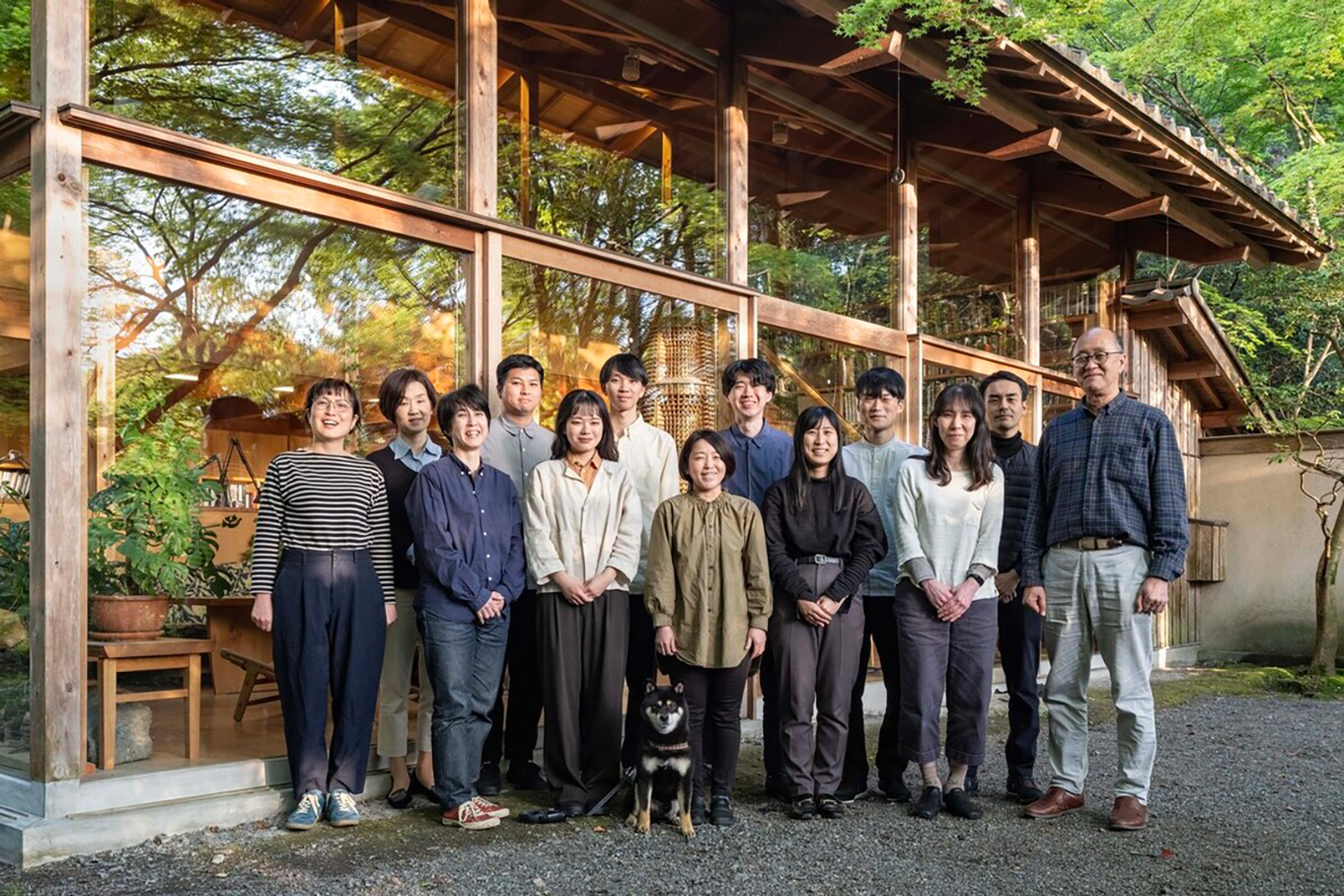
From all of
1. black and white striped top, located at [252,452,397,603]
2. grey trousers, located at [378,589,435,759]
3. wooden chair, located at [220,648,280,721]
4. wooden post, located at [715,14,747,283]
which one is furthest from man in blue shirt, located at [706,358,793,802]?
wooden chair, located at [220,648,280,721]

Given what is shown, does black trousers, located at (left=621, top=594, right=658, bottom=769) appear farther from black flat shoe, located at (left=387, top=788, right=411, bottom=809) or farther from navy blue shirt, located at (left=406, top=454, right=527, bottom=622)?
black flat shoe, located at (left=387, top=788, right=411, bottom=809)

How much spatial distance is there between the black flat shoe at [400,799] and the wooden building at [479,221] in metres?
0.47

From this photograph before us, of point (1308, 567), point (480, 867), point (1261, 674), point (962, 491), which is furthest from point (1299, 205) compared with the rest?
point (480, 867)

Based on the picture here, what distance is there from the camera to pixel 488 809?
443 cm

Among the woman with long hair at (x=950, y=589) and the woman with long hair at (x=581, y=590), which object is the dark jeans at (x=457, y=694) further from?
the woman with long hair at (x=950, y=589)

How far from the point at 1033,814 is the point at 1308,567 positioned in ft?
26.2

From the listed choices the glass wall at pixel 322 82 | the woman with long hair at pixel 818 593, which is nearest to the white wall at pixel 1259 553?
the woman with long hair at pixel 818 593

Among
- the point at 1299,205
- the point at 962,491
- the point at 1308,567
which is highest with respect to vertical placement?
the point at 1299,205

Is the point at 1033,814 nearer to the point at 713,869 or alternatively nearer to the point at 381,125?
the point at 713,869

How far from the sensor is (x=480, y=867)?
390 cm

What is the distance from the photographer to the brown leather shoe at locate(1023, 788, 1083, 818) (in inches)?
183

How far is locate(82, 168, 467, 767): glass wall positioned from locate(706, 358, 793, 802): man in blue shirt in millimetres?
1325

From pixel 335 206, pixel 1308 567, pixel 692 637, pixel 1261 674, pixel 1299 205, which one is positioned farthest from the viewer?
pixel 1299 205

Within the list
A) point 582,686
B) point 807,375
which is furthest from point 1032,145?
point 582,686
